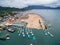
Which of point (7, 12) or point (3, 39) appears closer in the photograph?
point (3, 39)

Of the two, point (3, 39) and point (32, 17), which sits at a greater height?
point (32, 17)

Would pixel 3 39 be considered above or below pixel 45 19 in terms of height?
below

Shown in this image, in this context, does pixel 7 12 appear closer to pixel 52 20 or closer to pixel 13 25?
pixel 13 25

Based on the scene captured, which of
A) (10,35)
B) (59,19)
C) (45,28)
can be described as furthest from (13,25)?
(59,19)

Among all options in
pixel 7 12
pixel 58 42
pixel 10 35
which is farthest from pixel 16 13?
pixel 58 42

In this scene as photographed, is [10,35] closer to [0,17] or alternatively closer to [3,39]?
[3,39]

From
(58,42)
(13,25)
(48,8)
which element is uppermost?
(48,8)
